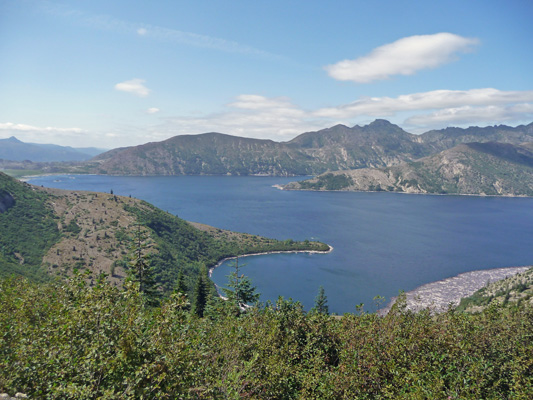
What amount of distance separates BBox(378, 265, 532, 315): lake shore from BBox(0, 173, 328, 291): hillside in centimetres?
6026

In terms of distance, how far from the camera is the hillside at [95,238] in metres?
107

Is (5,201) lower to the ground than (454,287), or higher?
higher

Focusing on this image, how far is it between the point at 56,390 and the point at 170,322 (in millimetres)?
4090

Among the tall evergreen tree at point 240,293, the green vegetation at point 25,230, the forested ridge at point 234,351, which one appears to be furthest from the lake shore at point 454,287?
the green vegetation at point 25,230

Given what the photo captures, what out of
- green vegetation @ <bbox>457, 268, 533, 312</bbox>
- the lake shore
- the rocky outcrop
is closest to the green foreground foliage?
green vegetation @ <bbox>457, 268, 533, 312</bbox>

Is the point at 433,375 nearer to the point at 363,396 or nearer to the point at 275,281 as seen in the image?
the point at 363,396

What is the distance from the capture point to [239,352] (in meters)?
16.9

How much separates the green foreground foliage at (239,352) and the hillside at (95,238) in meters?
87.4

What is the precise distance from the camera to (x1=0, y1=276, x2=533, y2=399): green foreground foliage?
35.7ft

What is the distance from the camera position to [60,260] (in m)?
108

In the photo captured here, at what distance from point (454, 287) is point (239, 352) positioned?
13203cm

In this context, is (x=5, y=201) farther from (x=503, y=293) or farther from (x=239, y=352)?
(x=503, y=293)

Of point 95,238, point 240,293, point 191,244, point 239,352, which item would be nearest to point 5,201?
point 95,238

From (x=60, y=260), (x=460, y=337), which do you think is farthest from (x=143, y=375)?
(x=60, y=260)
